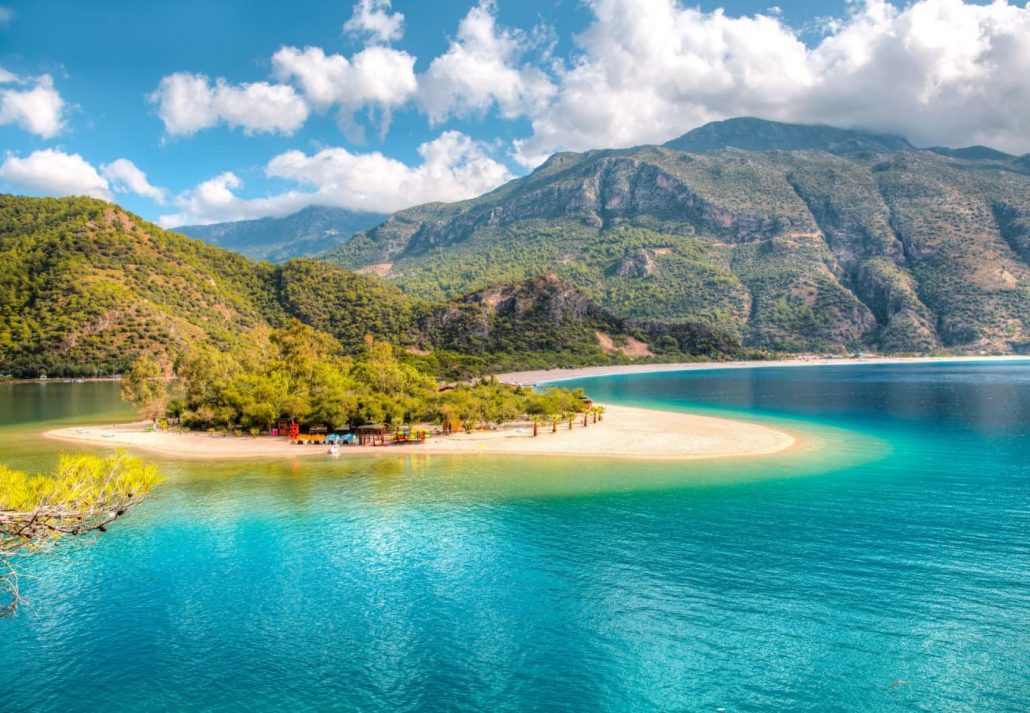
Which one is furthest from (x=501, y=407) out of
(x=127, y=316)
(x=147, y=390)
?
(x=127, y=316)

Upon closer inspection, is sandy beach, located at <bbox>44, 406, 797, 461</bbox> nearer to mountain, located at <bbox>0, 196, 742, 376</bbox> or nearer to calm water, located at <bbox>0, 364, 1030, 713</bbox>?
calm water, located at <bbox>0, 364, 1030, 713</bbox>

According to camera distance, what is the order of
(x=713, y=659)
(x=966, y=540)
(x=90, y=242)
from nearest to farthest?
(x=713, y=659), (x=966, y=540), (x=90, y=242)

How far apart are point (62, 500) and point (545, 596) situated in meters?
18.4

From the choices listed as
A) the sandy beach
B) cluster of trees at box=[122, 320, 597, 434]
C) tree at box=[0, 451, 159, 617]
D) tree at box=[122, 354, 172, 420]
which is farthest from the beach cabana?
tree at box=[0, 451, 159, 617]

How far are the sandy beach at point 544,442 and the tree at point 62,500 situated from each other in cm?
4480

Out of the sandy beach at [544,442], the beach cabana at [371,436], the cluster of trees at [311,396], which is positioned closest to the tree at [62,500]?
the sandy beach at [544,442]

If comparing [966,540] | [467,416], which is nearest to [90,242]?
[467,416]

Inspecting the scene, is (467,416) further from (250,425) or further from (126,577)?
(126,577)

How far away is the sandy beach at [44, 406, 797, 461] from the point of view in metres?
61.6

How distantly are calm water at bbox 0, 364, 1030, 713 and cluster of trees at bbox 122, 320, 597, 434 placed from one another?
22.2m

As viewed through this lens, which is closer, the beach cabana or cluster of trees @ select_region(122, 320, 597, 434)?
the beach cabana

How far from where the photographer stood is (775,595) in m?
26.8

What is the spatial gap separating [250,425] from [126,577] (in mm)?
45739

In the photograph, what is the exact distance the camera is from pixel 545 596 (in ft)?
89.6
